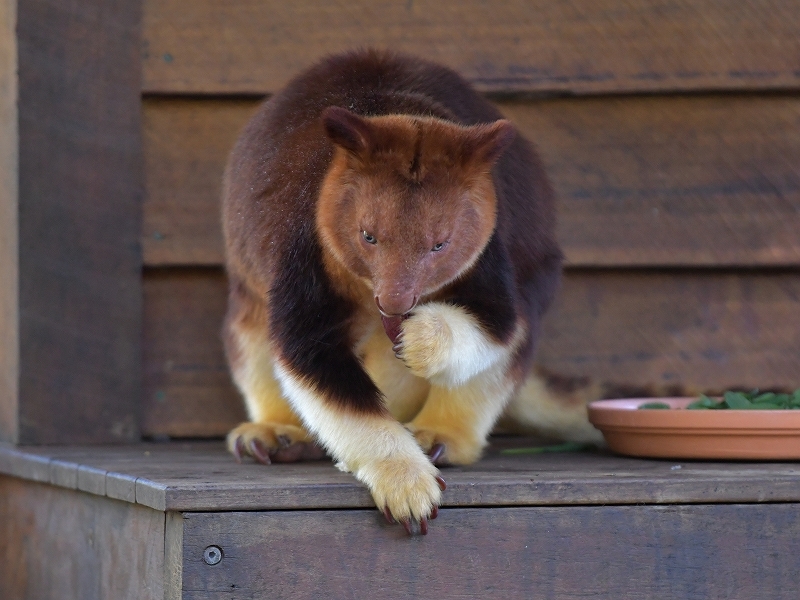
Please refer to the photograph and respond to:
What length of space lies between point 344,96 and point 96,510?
1.19 m

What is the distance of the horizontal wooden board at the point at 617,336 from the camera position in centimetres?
341

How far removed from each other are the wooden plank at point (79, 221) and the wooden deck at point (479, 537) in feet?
2.98

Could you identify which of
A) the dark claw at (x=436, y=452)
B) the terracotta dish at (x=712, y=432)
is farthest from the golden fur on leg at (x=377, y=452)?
the terracotta dish at (x=712, y=432)

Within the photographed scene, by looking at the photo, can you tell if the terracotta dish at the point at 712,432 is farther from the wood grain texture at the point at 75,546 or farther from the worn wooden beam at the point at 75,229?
the worn wooden beam at the point at 75,229

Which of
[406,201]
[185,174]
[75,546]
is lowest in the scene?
[75,546]

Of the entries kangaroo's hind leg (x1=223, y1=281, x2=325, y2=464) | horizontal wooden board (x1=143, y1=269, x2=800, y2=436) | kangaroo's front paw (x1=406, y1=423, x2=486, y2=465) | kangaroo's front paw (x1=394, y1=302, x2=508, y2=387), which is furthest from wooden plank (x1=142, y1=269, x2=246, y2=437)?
kangaroo's front paw (x1=394, y1=302, x2=508, y2=387)

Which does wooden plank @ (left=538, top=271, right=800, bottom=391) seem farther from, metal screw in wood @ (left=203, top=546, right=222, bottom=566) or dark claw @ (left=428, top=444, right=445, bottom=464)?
metal screw in wood @ (left=203, top=546, right=222, bottom=566)

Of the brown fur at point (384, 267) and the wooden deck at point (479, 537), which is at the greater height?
the brown fur at point (384, 267)

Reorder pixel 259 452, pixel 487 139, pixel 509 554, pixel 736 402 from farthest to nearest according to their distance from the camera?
pixel 736 402 → pixel 259 452 → pixel 487 139 → pixel 509 554

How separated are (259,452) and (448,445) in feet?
1.54

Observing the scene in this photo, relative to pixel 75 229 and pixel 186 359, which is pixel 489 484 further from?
pixel 75 229

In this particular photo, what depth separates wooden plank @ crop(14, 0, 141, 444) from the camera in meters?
3.17

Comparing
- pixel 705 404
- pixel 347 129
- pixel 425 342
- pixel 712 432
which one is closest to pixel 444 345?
pixel 425 342

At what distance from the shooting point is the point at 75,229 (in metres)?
3.24
